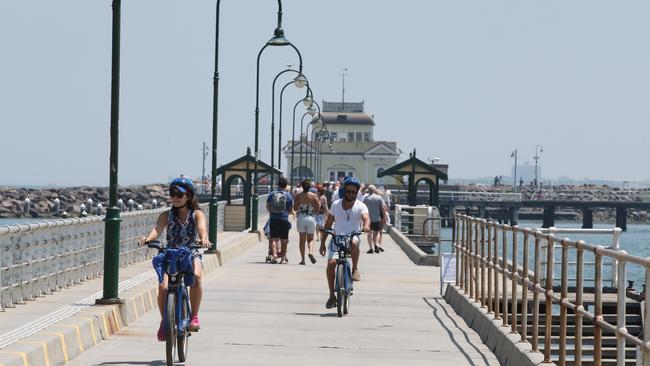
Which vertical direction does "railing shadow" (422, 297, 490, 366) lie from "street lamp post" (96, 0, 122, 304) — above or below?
below

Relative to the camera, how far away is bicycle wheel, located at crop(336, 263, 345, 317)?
1881cm

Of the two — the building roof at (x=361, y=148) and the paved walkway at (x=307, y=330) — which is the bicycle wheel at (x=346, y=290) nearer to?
the paved walkway at (x=307, y=330)

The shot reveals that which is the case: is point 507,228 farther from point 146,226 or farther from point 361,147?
point 361,147

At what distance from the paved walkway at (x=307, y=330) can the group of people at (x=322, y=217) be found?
2.53 feet

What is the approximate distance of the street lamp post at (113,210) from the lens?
16.5 meters

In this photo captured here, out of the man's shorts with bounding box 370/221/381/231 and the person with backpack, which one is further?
the man's shorts with bounding box 370/221/381/231

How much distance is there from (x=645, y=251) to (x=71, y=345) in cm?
12898

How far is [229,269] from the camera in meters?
29.5

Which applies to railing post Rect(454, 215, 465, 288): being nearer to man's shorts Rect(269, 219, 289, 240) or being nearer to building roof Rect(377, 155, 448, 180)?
man's shorts Rect(269, 219, 289, 240)

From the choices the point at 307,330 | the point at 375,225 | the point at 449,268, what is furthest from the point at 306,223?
the point at 307,330

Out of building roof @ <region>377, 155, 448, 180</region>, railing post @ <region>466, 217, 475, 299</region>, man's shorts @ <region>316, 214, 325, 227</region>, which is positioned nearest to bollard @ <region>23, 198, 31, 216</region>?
building roof @ <region>377, 155, 448, 180</region>

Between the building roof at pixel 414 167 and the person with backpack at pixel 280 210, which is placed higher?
the building roof at pixel 414 167

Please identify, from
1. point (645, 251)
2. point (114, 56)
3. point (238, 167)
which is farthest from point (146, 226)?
point (645, 251)

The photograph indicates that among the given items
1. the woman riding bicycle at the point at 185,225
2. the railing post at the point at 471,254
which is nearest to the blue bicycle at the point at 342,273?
the railing post at the point at 471,254
